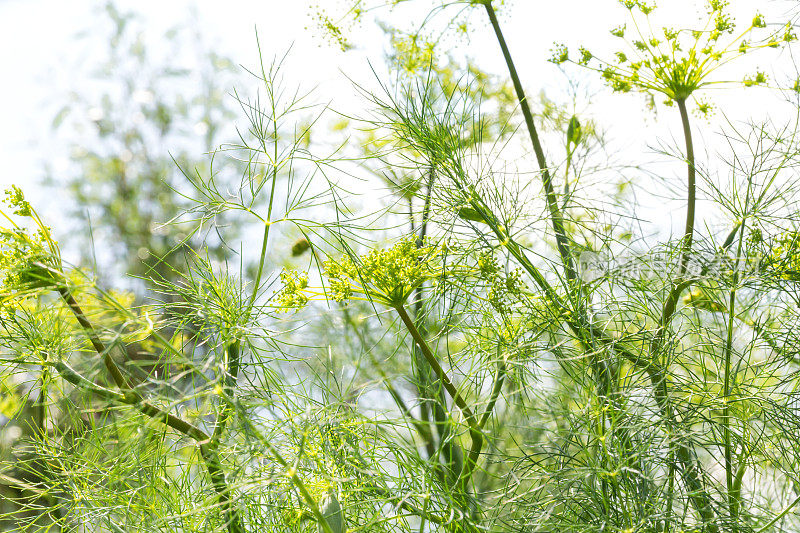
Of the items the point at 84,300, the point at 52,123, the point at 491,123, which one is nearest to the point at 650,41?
the point at 491,123

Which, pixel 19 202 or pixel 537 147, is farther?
pixel 537 147

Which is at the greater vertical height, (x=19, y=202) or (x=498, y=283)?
(x=19, y=202)

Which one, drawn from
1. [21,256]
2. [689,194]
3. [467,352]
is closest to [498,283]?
[467,352]

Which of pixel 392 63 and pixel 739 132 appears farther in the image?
pixel 392 63

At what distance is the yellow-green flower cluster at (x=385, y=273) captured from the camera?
0.45m

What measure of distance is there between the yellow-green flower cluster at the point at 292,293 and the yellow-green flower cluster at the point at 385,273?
0.02 m

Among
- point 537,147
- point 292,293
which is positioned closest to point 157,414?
point 292,293

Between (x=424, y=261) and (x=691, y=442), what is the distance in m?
0.23

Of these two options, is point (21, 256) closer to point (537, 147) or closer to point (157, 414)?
point (157, 414)

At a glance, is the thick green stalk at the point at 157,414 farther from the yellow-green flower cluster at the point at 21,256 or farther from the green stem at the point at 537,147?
the green stem at the point at 537,147

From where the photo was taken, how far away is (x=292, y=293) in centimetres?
47

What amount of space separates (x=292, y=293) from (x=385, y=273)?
71mm

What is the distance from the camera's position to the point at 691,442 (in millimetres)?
477

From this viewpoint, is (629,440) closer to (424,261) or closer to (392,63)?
(424,261)
